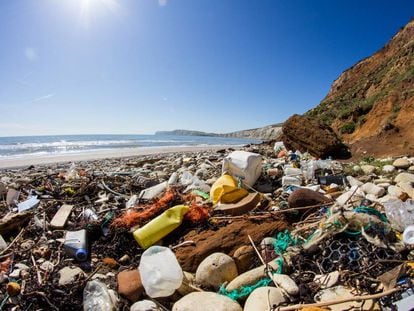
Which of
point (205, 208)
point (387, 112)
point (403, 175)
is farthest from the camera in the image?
point (387, 112)

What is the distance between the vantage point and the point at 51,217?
420 cm

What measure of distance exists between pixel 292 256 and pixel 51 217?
3747 mm

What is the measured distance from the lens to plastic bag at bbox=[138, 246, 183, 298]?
7.99ft

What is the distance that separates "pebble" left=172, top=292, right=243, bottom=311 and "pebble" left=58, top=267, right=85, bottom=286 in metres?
1.19

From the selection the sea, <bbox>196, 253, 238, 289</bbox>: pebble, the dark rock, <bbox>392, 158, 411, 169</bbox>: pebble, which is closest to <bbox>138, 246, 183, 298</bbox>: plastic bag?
<bbox>196, 253, 238, 289</bbox>: pebble

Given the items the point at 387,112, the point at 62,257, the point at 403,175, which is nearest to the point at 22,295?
the point at 62,257

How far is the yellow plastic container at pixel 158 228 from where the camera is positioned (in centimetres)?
322

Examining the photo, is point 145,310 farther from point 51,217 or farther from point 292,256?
point 51,217

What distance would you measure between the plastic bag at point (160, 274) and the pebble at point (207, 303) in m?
0.28

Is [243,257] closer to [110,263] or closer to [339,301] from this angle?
[339,301]

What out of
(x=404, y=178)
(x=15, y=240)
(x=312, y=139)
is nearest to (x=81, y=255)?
(x=15, y=240)

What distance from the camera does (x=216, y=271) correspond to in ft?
8.38

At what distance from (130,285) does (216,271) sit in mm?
864

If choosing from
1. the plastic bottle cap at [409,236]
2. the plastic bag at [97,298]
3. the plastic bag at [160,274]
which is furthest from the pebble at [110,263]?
the plastic bottle cap at [409,236]
